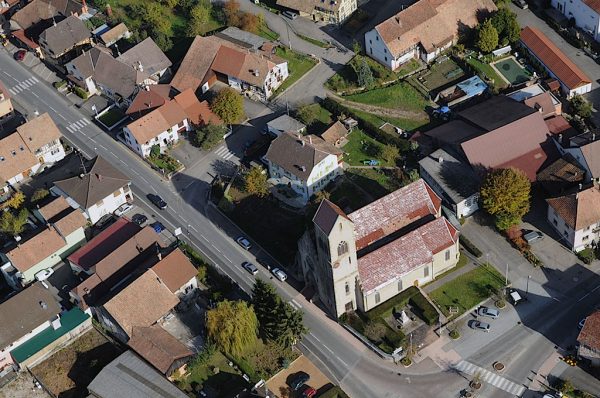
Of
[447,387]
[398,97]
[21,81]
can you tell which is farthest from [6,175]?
[447,387]

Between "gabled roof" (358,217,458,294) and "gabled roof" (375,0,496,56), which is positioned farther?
"gabled roof" (375,0,496,56)

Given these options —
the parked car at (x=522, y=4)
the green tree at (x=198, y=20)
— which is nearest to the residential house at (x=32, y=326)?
the green tree at (x=198, y=20)

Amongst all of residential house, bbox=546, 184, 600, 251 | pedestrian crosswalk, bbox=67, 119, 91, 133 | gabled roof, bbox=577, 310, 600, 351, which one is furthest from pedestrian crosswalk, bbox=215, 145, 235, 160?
gabled roof, bbox=577, 310, 600, 351

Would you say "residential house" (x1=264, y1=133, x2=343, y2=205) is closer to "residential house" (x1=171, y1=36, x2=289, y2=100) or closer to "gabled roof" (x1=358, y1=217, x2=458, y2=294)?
"residential house" (x1=171, y1=36, x2=289, y2=100)

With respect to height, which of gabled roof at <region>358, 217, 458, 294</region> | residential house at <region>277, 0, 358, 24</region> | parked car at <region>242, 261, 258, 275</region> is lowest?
parked car at <region>242, 261, 258, 275</region>

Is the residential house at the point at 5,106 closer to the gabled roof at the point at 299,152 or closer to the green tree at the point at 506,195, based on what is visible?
the gabled roof at the point at 299,152

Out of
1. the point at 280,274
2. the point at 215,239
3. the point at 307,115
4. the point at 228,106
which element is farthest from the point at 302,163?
the point at 228,106
